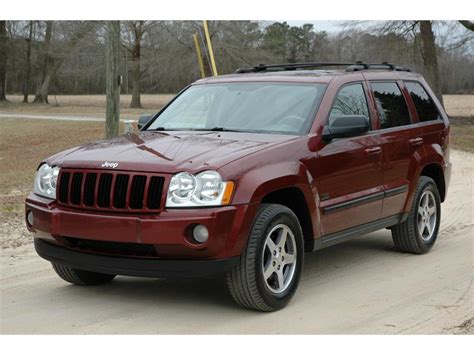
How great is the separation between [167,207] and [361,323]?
162cm

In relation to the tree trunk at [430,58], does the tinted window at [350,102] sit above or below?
below

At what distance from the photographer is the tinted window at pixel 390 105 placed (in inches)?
286

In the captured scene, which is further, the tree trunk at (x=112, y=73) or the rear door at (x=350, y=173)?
the tree trunk at (x=112, y=73)

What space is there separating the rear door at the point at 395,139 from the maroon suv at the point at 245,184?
0.02 meters

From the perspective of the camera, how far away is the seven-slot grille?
17.0ft

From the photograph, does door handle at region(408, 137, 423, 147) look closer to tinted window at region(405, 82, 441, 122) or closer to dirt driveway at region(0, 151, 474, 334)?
tinted window at region(405, 82, 441, 122)

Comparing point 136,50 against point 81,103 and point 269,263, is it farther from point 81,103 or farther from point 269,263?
point 269,263

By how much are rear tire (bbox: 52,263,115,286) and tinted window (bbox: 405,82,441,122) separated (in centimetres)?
383

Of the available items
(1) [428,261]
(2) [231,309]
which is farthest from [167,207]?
(1) [428,261]

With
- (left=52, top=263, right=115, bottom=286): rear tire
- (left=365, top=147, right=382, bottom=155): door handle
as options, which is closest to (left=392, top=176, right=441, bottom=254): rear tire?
(left=365, top=147, right=382, bottom=155): door handle

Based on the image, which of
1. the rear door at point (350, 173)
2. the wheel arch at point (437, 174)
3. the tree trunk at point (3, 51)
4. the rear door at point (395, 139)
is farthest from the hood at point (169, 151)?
the tree trunk at point (3, 51)

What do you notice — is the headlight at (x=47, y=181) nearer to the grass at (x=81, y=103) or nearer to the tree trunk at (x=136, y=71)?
the grass at (x=81, y=103)

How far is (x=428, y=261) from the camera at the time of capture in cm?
744

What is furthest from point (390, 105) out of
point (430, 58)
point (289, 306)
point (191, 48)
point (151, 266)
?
point (191, 48)
